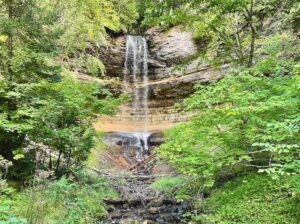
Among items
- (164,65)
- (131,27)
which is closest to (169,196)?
(164,65)

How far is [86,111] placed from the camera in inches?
297

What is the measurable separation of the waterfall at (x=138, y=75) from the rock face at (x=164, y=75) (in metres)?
0.34

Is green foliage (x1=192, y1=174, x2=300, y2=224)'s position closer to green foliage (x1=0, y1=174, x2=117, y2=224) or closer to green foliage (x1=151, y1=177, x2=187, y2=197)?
green foliage (x1=151, y1=177, x2=187, y2=197)

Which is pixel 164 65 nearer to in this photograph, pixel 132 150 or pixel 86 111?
pixel 132 150

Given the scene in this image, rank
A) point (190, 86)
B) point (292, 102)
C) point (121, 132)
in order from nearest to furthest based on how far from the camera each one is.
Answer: point (292, 102) < point (121, 132) < point (190, 86)

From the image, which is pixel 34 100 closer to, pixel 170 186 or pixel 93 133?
pixel 93 133

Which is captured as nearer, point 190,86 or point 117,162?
point 117,162

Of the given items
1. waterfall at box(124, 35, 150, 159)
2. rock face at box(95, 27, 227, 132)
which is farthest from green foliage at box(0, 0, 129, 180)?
waterfall at box(124, 35, 150, 159)

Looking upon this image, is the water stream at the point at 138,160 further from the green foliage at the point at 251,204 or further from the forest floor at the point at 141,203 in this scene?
the green foliage at the point at 251,204

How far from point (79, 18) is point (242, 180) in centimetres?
1073

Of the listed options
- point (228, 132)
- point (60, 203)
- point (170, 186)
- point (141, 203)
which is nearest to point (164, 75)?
point (170, 186)

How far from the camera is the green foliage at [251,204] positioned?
4703 mm

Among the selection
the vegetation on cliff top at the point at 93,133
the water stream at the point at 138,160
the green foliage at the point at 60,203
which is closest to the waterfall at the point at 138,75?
the water stream at the point at 138,160

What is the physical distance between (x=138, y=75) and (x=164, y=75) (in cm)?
215
